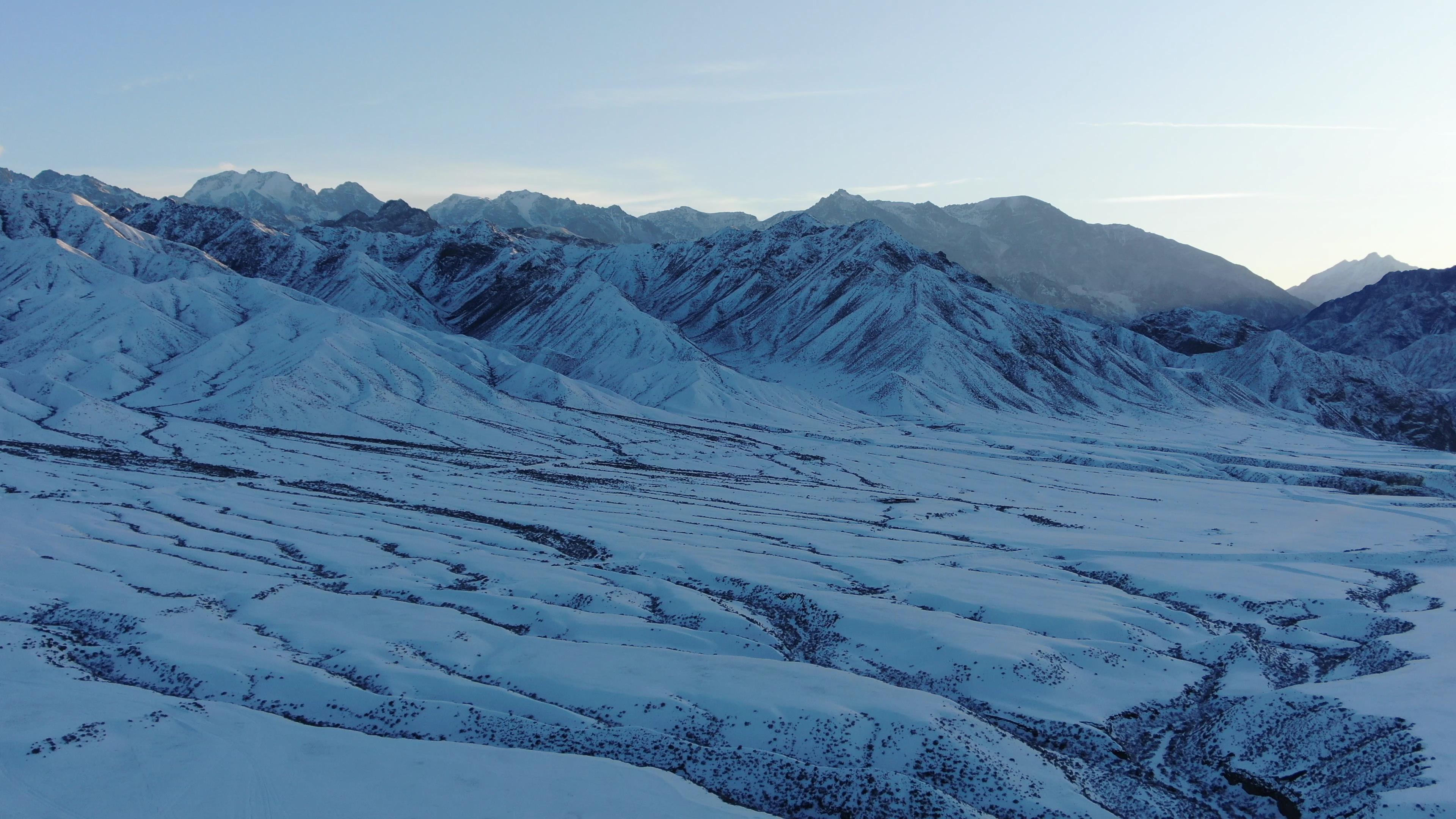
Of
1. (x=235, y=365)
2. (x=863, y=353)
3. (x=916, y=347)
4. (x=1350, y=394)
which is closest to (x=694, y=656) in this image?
(x=235, y=365)

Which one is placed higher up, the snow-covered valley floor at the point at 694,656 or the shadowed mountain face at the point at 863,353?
the shadowed mountain face at the point at 863,353

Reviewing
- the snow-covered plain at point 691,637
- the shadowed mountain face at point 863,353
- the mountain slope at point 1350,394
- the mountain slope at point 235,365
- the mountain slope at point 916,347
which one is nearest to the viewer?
the snow-covered plain at point 691,637

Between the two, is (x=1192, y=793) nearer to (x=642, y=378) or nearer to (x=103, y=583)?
(x=103, y=583)

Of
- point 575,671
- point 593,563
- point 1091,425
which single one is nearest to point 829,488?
point 593,563

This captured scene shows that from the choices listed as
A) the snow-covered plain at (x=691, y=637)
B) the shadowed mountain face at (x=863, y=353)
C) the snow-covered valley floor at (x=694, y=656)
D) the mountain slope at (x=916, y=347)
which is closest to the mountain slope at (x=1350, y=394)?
the shadowed mountain face at (x=863, y=353)

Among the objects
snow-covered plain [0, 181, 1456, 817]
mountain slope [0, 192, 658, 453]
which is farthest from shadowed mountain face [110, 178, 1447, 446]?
snow-covered plain [0, 181, 1456, 817]

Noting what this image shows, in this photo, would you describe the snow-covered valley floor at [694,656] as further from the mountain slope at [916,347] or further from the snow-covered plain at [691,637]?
the mountain slope at [916,347]

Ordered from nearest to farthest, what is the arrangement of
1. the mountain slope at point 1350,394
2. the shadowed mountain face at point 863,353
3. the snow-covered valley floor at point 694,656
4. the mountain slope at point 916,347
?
the snow-covered valley floor at point 694,656 → the shadowed mountain face at point 863,353 → the mountain slope at point 916,347 → the mountain slope at point 1350,394
